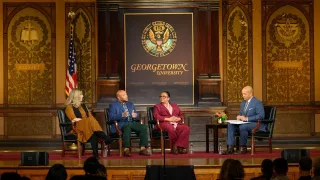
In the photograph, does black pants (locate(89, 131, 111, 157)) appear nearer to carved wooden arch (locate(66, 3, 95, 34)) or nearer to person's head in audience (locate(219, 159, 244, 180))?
carved wooden arch (locate(66, 3, 95, 34))

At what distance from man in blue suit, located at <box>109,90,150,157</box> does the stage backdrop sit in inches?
72.9

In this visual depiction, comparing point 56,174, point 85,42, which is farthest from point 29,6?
point 56,174

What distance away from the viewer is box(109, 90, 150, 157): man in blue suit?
13.1 meters

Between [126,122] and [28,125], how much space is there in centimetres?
290

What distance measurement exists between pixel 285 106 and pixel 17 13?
17.5 ft

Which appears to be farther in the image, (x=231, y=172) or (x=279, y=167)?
(x=279, y=167)

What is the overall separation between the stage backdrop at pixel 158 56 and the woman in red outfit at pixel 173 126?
178cm

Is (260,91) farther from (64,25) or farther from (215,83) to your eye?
(64,25)

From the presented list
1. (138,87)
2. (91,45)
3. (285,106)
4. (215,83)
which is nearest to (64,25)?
(91,45)

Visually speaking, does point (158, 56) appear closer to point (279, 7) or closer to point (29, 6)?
point (279, 7)

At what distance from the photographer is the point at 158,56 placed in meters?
15.5

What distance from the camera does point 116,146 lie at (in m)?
14.5

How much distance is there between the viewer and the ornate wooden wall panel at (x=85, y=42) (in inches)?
607

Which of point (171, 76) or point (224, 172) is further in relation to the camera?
point (171, 76)
